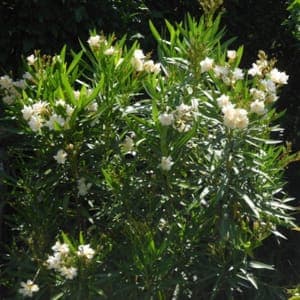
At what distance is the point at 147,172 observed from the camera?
3.62m

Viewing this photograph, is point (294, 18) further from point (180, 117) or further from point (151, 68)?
point (180, 117)

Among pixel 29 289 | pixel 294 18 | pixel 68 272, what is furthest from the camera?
pixel 294 18

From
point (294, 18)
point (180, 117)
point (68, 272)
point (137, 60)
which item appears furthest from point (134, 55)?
point (294, 18)

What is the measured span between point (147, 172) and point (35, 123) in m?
0.68

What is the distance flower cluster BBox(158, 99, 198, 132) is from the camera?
330 centimetres

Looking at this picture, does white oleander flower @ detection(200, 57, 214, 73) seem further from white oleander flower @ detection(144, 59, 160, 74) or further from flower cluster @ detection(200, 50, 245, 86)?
white oleander flower @ detection(144, 59, 160, 74)

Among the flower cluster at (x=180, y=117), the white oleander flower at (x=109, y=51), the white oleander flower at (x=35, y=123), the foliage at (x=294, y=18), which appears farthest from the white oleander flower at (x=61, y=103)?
the foliage at (x=294, y=18)

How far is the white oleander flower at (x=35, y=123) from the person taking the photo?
3.32 m

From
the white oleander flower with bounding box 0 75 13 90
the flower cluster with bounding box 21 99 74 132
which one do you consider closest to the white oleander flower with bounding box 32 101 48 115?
the flower cluster with bounding box 21 99 74 132

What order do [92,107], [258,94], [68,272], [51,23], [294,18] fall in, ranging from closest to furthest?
[68,272] < [258,94] < [92,107] < [51,23] < [294,18]

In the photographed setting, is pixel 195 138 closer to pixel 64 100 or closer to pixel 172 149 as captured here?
pixel 172 149

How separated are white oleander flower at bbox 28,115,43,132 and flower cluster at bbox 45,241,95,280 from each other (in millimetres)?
596

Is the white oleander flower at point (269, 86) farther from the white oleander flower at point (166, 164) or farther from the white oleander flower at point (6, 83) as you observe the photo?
the white oleander flower at point (6, 83)

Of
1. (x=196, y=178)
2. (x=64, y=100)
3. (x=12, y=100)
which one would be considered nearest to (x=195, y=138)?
(x=196, y=178)
